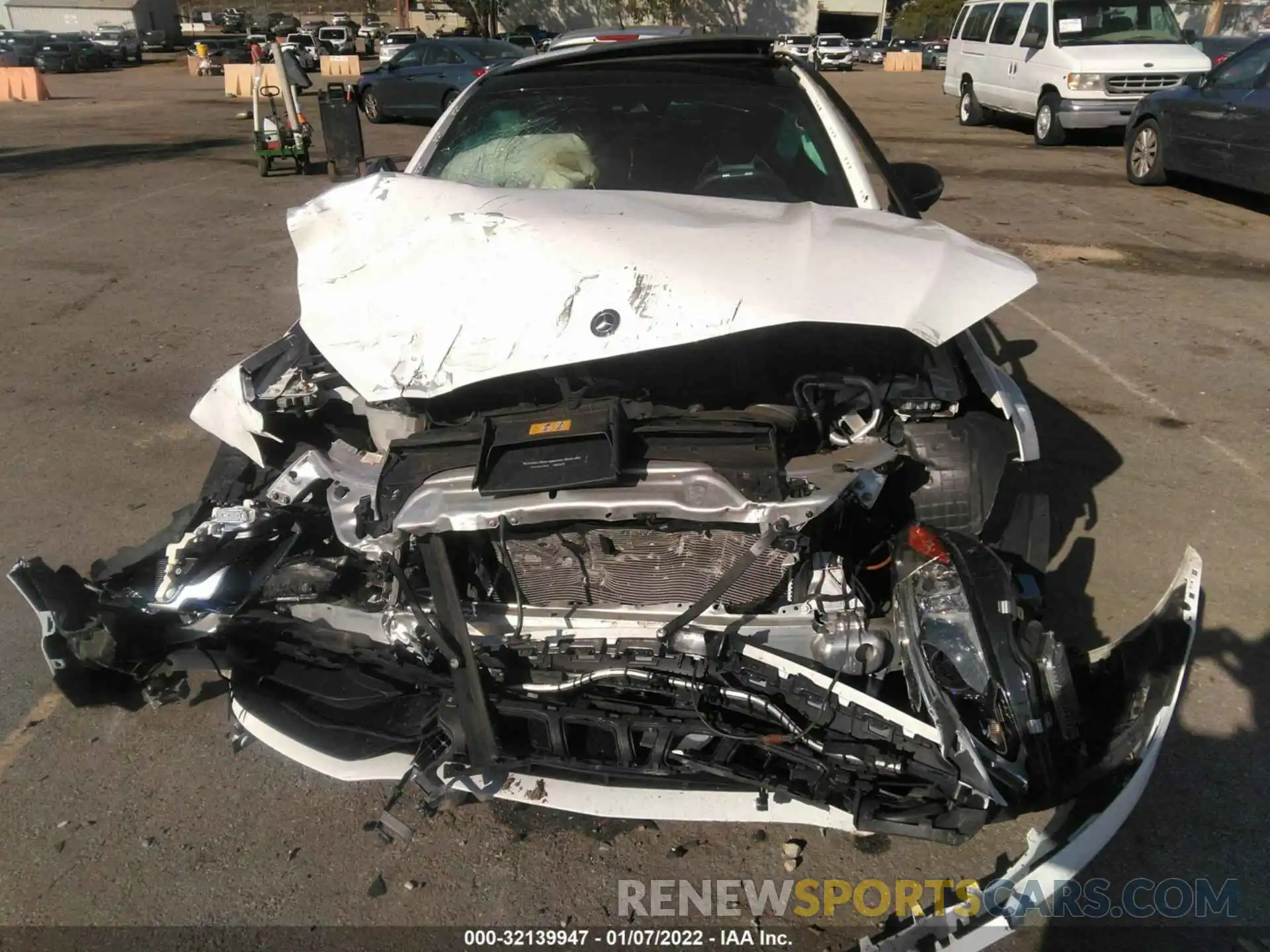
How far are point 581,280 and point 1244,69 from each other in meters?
9.54

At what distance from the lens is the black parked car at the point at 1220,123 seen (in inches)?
335

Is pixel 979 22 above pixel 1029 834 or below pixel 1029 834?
above

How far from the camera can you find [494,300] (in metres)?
2.38

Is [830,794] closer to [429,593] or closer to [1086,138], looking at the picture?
[429,593]

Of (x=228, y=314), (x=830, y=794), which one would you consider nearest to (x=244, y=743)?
(x=830, y=794)

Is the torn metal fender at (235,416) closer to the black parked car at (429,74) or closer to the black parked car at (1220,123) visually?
the black parked car at (1220,123)

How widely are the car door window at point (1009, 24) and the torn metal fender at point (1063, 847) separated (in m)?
14.3

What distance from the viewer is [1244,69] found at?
8.90 metres

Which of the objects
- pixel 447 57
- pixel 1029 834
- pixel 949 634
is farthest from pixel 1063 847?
pixel 447 57

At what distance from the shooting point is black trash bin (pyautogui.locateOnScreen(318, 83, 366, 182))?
367 centimetres

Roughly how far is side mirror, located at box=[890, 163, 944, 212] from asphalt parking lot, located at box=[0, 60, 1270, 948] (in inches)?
56.1

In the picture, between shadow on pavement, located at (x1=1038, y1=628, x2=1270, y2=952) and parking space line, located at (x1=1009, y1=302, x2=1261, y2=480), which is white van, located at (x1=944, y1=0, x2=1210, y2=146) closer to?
parking space line, located at (x1=1009, y1=302, x2=1261, y2=480)

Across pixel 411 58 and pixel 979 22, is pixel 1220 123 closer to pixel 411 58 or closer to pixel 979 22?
pixel 979 22

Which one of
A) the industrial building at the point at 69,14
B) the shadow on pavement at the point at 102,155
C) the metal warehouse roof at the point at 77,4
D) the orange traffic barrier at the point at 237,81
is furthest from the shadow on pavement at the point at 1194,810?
the metal warehouse roof at the point at 77,4
